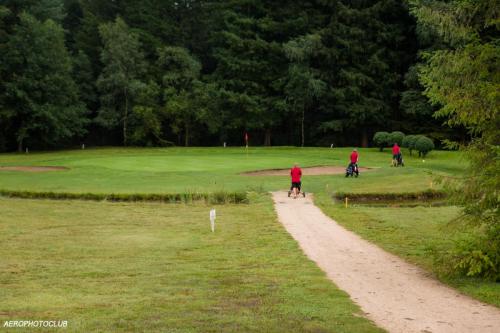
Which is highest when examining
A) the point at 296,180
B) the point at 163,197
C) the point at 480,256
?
the point at 296,180

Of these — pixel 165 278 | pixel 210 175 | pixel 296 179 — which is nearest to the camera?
pixel 165 278

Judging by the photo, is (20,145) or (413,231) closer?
(413,231)

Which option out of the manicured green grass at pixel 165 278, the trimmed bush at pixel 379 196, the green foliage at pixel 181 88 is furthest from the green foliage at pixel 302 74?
the manicured green grass at pixel 165 278

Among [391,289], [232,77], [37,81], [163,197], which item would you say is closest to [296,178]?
[163,197]

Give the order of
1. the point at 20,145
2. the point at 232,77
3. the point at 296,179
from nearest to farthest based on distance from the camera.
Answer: the point at 296,179 < the point at 20,145 < the point at 232,77

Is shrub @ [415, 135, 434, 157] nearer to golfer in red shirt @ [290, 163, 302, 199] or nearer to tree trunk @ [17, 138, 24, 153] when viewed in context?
golfer in red shirt @ [290, 163, 302, 199]

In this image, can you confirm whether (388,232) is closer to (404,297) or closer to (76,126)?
(404,297)

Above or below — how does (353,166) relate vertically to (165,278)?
above

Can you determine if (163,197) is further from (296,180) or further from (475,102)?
(475,102)

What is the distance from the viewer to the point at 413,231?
1814cm

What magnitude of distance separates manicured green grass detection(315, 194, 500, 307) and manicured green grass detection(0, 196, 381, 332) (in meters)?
2.67

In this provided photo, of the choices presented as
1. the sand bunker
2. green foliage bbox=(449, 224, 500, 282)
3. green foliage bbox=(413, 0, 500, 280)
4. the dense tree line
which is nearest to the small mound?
the sand bunker

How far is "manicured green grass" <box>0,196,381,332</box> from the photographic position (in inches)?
338

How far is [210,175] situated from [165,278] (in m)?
23.4
